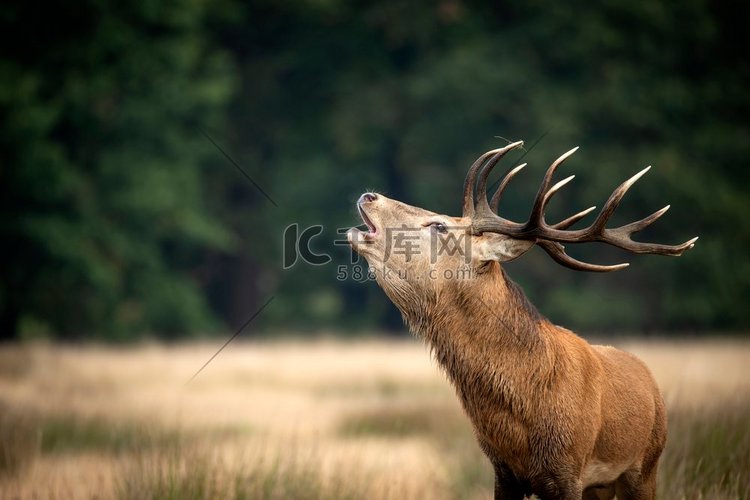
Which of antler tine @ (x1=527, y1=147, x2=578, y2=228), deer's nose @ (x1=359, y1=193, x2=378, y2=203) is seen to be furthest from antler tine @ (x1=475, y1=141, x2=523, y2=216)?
deer's nose @ (x1=359, y1=193, x2=378, y2=203)

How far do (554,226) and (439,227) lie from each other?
71 centimetres

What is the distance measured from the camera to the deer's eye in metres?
5.48

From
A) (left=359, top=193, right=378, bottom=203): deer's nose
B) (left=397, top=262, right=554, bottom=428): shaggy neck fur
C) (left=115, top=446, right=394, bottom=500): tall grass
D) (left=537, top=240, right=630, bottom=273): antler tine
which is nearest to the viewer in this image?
(left=397, top=262, right=554, bottom=428): shaggy neck fur

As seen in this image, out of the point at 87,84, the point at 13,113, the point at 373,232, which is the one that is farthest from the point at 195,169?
the point at 373,232

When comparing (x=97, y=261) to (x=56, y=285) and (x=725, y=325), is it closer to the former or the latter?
(x=56, y=285)

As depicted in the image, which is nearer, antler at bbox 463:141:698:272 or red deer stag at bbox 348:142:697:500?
red deer stag at bbox 348:142:697:500

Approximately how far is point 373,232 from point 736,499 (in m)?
2.86

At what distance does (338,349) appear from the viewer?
63.1 ft

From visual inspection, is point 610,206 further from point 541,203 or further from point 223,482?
point 223,482

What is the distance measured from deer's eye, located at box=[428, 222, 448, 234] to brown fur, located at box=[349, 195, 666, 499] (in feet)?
0.09

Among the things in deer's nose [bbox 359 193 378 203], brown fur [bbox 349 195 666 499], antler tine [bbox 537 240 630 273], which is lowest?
brown fur [bbox 349 195 666 499]

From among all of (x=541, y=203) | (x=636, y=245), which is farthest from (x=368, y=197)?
(x=636, y=245)

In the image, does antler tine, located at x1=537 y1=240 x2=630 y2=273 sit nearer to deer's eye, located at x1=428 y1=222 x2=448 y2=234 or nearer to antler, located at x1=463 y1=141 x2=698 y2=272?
antler, located at x1=463 y1=141 x2=698 y2=272

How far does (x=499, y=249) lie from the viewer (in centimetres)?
534
